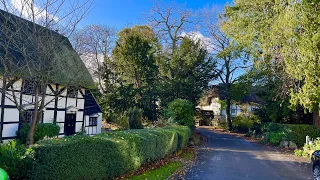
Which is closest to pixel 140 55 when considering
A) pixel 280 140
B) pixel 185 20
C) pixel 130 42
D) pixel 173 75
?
pixel 130 42

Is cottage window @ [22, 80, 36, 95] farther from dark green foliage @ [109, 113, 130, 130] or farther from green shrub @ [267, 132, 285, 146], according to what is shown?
green shrub @ [267, 132, 285, 146]

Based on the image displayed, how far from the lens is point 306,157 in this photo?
16.0m

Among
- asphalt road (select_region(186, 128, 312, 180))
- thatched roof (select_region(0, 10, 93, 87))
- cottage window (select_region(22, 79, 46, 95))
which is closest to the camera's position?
thatched roof (select_region(0, 10, 93, 87))

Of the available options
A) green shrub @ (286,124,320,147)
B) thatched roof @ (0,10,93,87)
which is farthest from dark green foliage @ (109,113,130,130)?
thatched roof @ (0,10,93,87)

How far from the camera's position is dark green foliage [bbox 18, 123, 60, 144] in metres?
15.7

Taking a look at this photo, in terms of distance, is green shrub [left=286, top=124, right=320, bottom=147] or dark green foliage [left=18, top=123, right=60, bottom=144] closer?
dark green foliage [left=18, top=123, right=60, bottom=144]

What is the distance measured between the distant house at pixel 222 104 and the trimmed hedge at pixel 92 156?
25.5m

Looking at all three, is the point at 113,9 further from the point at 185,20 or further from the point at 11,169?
the point at 185,20

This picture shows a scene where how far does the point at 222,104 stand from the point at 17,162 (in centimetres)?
3822

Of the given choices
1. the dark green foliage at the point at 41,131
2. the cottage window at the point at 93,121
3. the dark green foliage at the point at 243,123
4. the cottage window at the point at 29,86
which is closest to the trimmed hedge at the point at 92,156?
the cottage window at the point at 29,86

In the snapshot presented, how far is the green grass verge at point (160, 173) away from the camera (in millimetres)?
8967

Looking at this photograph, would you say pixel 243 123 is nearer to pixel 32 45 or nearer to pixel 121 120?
pixel 121 120

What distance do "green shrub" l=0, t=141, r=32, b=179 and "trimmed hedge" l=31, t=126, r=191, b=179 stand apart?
164 millimetres

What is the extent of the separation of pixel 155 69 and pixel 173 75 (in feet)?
→ 7.36
